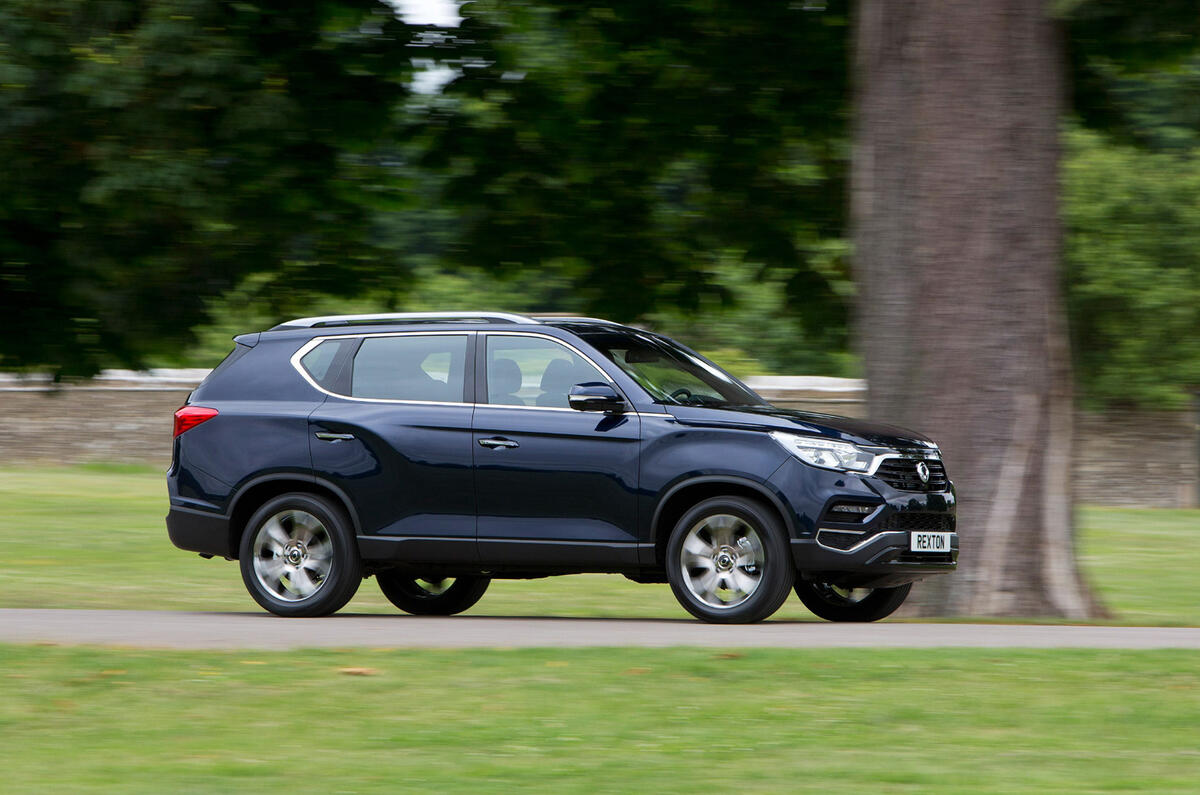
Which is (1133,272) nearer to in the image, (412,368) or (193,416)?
(412,368)

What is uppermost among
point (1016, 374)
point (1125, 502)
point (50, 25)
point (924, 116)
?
point (50, 25)

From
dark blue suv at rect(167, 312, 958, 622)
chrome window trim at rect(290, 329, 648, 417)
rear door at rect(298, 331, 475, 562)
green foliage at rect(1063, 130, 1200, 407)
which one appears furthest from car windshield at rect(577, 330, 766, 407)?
green foliage at rect(1063, 130, 1200, 407)

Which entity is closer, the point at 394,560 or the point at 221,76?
the point at 394,560

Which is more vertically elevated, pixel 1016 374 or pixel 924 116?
pixel 924 116

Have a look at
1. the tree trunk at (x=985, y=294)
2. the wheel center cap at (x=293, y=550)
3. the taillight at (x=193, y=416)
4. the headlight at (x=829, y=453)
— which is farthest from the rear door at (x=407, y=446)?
the tree trunk at (x=985, y=294)

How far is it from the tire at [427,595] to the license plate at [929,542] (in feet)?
11.7

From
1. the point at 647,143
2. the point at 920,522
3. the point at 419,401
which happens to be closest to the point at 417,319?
the point at 419,401

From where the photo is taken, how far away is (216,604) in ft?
47.8

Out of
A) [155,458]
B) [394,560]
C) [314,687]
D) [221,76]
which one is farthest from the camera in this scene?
[155,458]

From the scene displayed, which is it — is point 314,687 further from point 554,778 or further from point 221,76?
point 221,76

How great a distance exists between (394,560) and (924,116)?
14.4 ft

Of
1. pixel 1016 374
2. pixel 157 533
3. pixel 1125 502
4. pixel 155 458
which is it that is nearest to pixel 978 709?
pixel 1016 374

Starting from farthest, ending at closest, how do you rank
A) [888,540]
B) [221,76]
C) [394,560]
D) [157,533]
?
[157,533]
[221,76]
[394,560]
[888,540]

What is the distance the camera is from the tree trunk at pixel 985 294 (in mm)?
11797
